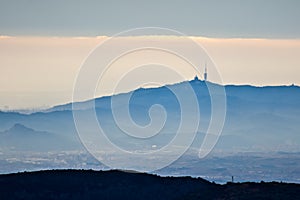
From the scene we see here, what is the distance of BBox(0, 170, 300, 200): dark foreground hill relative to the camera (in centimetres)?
10794

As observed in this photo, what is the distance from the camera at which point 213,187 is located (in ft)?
368

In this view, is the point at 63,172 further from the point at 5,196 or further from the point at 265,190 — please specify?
the point at 265,190

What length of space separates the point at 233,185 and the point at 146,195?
1079 cm

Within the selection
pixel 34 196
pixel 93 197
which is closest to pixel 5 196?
pixel 34 196

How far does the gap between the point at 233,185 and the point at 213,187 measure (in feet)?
8.84

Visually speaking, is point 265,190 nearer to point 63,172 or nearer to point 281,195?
point 281,195

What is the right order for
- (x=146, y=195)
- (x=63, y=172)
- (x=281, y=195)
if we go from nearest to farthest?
1. (x=281, y=195)
2. (x=146, y=195)
3. (x=63, y=172)

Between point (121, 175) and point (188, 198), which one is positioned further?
point (121, 175)

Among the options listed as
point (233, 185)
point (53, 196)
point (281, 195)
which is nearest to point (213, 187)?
point (233, 185)

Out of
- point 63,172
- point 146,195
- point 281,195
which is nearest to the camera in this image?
point 281,195

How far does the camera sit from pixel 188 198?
10838cm

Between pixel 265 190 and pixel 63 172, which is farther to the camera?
pixel 63 172

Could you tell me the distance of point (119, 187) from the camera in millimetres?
114375

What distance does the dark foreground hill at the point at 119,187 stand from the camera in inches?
4250
